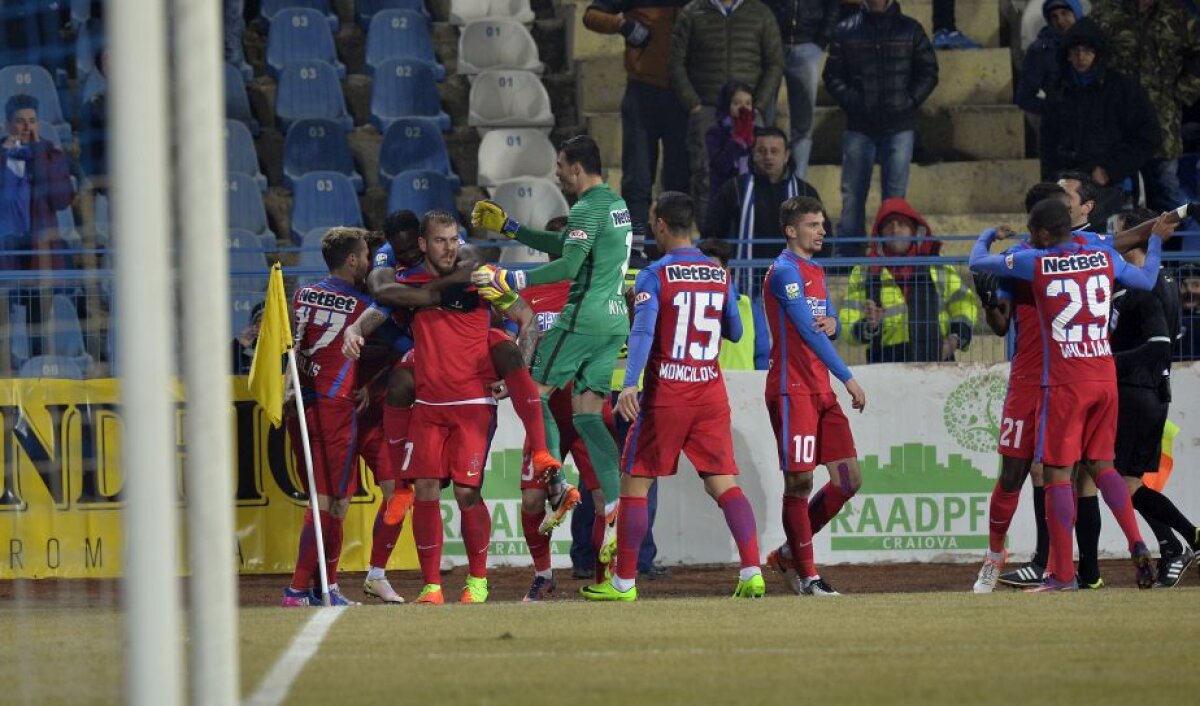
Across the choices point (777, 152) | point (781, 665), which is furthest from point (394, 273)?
point (777, 152)

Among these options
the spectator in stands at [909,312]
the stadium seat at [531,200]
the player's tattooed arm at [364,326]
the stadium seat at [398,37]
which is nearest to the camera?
the player's tattooed arm at [364,326]

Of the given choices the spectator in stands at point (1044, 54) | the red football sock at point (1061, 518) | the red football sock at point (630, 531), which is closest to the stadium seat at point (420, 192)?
the spectator in stands at point (1044, 54)

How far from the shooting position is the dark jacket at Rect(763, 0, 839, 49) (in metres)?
17.2

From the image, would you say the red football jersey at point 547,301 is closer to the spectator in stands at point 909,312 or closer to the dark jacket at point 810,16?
the spectator in stands at point 909,312

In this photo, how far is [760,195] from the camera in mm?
15023

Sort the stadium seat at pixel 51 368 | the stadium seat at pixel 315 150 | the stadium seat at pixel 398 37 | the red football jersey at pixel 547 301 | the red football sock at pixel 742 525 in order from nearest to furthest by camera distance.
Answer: the red football sock at pixel 742 525
the red football jersey at pixel 547 301
the stadium seat at pixel 51 368
the stadium seat at pixel 315 150
the stadium seat at pixel 398 37

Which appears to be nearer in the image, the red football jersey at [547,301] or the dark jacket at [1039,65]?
the red football jersey at [547,301]

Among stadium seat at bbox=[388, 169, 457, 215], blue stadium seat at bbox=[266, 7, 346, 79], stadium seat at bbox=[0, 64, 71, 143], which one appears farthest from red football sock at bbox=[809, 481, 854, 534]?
blue stadium seat at bbox=[266, 7, 346, 79]

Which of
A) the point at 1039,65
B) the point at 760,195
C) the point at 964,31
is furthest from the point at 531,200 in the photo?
the point at 964,31

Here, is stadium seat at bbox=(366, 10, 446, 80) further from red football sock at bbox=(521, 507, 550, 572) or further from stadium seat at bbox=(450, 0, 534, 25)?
red football sock at bbox=(521, 507, 550, 572)

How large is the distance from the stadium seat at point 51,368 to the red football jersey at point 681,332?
172 inches

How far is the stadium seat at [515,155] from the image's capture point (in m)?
17.9

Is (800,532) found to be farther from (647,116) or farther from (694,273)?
(647,116)

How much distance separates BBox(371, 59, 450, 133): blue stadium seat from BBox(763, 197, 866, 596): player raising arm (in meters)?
8.51
